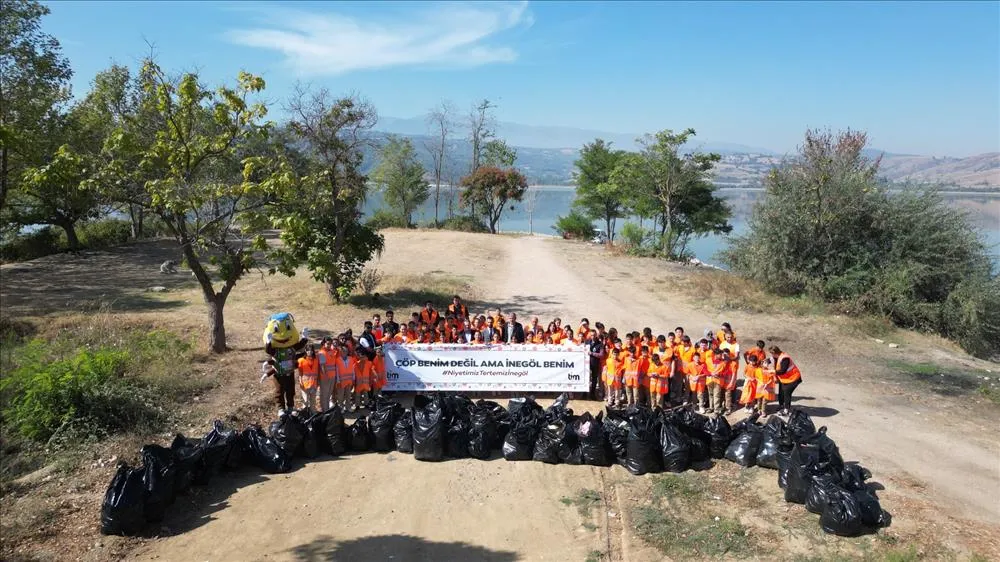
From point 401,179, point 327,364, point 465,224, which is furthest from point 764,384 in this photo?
point 401,179

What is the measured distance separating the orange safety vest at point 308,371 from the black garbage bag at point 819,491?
713 cm

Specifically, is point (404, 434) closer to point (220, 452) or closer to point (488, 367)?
point (220, 452)

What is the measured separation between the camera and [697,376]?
10.5m

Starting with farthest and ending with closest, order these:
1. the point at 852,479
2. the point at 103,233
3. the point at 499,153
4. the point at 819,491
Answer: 1. the point at 499,153
2. the point at 103,233
3. the point at 852,479
4. the point at 819,491

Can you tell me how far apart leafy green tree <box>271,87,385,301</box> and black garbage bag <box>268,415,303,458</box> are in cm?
838

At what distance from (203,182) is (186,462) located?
6700mm

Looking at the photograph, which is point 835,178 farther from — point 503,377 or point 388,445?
point 388,445

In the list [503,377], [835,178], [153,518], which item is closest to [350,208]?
[503,377]

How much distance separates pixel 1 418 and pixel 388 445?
5287 mm

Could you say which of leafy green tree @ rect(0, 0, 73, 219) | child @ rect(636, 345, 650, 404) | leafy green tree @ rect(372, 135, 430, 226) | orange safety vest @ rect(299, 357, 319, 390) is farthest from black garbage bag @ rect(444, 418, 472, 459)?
leafy green tree @ rect(372, 135, 430, 226)

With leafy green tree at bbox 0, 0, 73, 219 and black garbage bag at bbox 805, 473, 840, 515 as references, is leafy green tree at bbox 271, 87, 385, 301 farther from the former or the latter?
black garbage bag at bbox 805, 473, 840, 515

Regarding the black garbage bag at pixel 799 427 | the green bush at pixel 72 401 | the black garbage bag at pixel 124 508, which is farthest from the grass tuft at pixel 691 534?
the green bush at pixel 72 401

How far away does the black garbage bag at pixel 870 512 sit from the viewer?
22.3 feet

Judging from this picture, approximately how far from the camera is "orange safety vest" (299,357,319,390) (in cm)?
958
